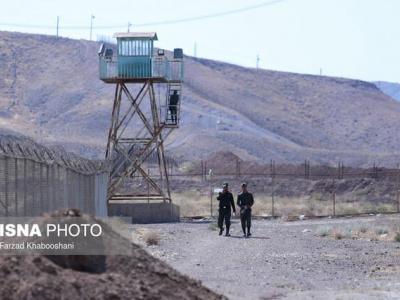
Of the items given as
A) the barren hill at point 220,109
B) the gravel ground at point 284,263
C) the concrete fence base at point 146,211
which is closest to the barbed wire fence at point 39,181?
the gravel ground at point 284,263

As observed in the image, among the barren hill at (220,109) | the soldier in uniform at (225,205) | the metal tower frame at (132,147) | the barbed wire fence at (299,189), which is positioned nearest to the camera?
the soldier in uniform at (225,205)

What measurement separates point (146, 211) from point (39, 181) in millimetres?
24995

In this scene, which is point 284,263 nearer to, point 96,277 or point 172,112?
point 96,277

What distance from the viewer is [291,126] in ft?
436

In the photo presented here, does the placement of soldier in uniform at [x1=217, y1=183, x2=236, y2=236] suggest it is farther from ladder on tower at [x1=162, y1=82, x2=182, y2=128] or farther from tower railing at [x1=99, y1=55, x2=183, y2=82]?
ladder on tower at [x1=162, y1=82, x2=182, y2=128]

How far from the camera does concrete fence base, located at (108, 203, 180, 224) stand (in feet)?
156

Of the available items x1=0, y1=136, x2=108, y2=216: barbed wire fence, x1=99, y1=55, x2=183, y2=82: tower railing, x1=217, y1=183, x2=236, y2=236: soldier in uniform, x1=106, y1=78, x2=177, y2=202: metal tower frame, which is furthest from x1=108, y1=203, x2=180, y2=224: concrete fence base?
x1=0, y1=136, x2=108, y2=216: barbed wire fence

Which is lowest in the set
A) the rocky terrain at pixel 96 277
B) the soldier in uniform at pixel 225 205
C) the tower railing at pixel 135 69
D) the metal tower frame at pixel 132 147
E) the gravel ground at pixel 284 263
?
the gravel ground at pixel 284 263

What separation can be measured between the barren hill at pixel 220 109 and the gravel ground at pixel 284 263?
61406mm

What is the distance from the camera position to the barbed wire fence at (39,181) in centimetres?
2106

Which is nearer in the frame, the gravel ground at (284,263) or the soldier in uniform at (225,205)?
the gravel ground at (284,263)

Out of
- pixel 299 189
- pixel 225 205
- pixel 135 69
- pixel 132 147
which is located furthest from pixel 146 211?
pixel 299 189

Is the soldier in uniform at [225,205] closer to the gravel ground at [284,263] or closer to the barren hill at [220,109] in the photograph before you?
the gravel ground at [284,263]

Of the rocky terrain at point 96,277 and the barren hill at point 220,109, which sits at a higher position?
the barren hill at point 220,109
